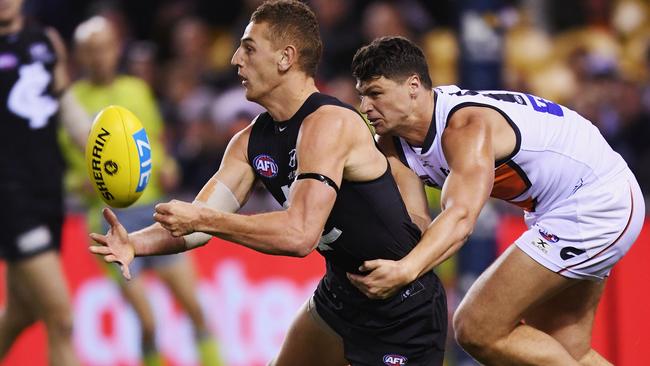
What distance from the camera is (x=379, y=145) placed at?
625 centimetres

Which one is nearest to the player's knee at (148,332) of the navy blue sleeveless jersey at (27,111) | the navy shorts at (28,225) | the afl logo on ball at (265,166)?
the navy shorts at (28,225)

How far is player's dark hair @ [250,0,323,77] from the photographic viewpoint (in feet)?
18.2

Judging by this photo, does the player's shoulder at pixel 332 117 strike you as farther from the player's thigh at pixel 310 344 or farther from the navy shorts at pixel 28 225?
the navy shorts at pixel 28 225

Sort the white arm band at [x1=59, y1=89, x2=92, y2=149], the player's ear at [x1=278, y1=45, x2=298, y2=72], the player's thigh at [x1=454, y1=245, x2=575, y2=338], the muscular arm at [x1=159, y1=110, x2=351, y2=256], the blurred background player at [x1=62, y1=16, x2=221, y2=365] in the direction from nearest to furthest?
the muscular arm at [x1=159, y1=110, x2=351, y2=256] < the player's ear at [x1=278, y1=45, x2=298, y2=72] < the player's thigh at [x1=454, y1=245, x2=575, y2=338] < the white arm band at [x1=59, y1=89, x2=92, y2=149] < the blurred background player at [x1=62, y1=16, x2=221, y2=365]

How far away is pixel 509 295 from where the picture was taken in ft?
19.9

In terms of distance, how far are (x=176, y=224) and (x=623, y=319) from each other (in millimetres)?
4489

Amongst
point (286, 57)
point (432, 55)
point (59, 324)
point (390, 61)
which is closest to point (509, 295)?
point (390, 61)

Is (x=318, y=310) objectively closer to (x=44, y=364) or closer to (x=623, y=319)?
(x=623, y=319)

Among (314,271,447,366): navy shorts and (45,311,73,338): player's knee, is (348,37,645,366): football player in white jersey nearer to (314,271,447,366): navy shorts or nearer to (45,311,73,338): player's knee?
(314,271,447,366): navy shorts

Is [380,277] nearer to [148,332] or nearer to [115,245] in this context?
[115,245]

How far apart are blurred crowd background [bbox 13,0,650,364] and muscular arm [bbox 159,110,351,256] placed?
276cm

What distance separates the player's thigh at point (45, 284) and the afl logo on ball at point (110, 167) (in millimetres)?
2446

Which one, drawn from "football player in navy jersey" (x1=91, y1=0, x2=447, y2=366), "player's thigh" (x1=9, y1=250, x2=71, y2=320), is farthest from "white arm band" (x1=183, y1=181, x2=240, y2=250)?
"player's thigh" (x1=9, y1=250, x2=71, y2=320)

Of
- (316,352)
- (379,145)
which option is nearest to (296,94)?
(379,145)
